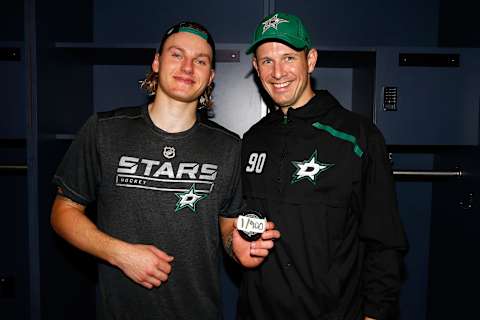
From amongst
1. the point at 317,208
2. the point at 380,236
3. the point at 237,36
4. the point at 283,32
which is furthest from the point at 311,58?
the point at 237,36

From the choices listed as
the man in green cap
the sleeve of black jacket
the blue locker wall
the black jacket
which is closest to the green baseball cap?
the man in green cap

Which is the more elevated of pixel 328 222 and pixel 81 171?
pixel 81 171

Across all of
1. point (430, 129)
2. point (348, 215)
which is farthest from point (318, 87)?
point (348, 215)

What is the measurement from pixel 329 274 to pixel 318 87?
1330mm

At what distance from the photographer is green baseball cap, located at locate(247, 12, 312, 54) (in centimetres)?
142

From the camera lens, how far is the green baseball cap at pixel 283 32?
4.66ft

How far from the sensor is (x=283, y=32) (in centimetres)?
142

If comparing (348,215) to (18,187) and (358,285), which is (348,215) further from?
(18,187)

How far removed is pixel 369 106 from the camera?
6.77 feet

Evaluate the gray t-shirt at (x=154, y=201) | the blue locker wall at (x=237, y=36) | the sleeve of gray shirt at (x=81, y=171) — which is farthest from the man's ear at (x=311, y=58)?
the sleeve of gray shirt at (x=81, y=171)

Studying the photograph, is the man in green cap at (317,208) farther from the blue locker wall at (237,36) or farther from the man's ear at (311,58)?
the blue locker wall at (237,36)

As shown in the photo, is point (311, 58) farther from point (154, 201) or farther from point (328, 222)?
point (154, 201)

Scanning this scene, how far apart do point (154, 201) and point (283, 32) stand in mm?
776

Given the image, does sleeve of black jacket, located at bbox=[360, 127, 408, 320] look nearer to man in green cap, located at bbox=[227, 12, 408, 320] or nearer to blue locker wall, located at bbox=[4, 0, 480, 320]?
man in green cap, located at bbox=[227, 12, 408, 320]
